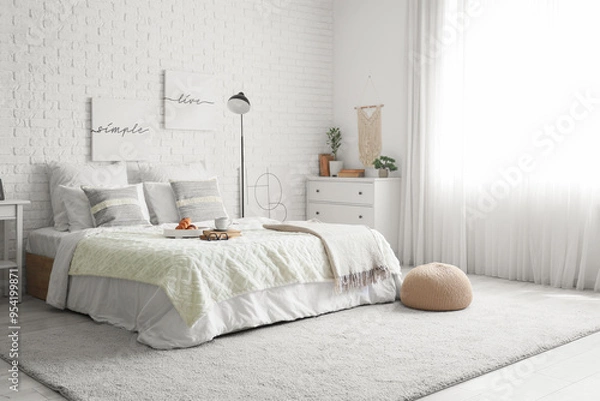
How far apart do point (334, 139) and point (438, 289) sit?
3006 millimetres

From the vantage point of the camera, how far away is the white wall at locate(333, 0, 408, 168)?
636 cm

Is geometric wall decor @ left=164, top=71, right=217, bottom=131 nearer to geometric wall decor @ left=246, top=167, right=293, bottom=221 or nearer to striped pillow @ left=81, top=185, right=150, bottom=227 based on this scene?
geometric wall decor @ left=246, top=167, right=293, bottom=221

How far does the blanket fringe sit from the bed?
0.16ft

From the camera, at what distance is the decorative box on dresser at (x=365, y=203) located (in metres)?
6.14

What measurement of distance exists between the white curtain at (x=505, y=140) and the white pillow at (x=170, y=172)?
2.01 metres

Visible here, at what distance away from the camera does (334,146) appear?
6910mm

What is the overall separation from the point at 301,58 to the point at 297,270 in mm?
3376

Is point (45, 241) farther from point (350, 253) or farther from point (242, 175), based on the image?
point (350, 253)

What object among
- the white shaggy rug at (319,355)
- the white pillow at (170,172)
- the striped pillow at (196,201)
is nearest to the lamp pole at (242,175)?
the white pillow at (170,172)

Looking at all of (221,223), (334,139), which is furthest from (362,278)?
(334,139)

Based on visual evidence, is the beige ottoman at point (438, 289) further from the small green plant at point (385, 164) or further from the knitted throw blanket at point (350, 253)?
the small green plant at point (385, 164)

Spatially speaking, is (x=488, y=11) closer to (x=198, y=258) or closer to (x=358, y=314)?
(x=358, y=314)

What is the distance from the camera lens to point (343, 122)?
6973 millimetres

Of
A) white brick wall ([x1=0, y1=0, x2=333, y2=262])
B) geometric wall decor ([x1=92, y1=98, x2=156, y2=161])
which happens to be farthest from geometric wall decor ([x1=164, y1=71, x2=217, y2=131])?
geometric wall decor ([x1=92, y1=98, x2=156, y2=161])
